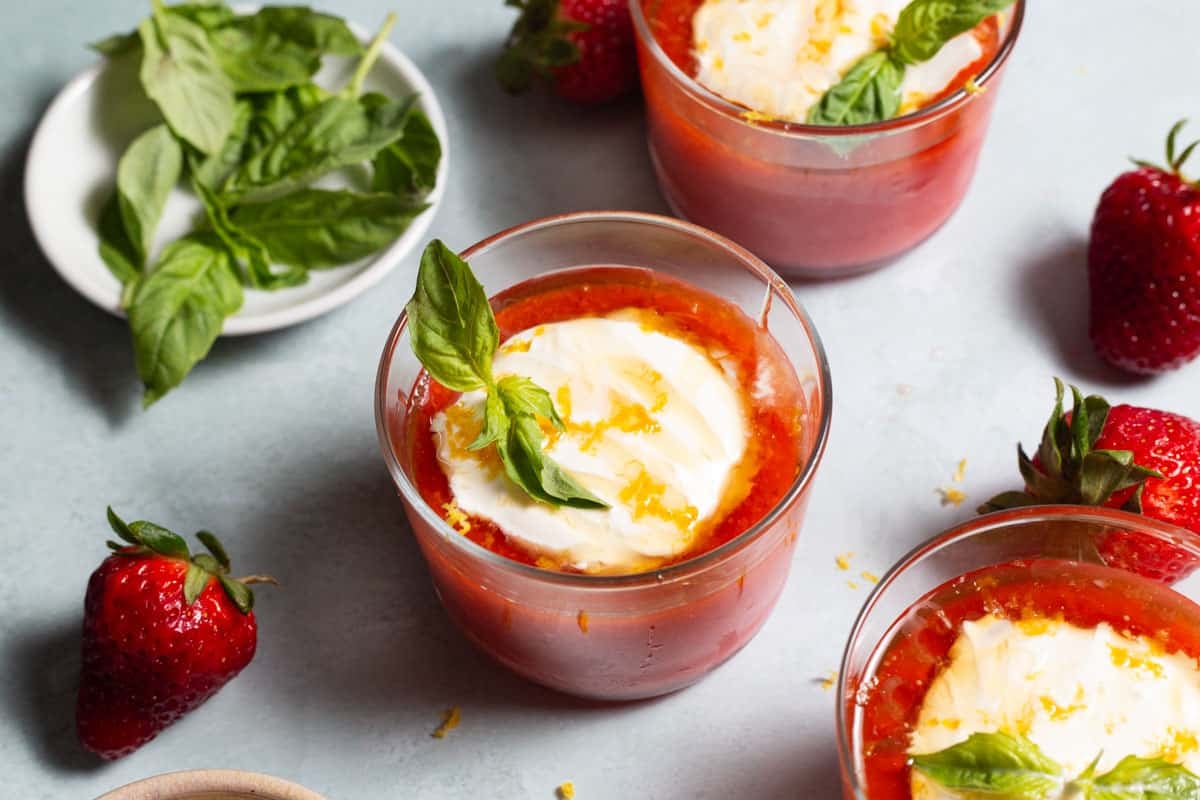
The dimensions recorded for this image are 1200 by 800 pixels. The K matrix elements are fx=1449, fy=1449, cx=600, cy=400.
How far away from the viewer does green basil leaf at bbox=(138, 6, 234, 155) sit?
2750mm

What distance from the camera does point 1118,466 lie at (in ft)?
7.07

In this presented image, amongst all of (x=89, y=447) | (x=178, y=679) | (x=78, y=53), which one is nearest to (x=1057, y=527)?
(x=178, y=679)

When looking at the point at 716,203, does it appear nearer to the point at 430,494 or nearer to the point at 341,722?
the point at 430,494

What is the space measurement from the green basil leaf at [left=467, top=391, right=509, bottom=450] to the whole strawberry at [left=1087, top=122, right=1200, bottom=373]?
118 centimetres

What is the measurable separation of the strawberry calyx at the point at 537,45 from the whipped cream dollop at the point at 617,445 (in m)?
0.76

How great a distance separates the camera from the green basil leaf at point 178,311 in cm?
260

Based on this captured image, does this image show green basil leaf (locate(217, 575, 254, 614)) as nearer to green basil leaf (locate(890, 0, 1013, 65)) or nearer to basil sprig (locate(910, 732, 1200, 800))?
basil sprig (locate(910, 732, 1200, 800))

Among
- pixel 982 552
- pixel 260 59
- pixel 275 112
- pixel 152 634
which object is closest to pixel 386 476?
pixel 152 634

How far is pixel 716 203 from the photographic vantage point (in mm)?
2676

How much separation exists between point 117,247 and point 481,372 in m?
1.00

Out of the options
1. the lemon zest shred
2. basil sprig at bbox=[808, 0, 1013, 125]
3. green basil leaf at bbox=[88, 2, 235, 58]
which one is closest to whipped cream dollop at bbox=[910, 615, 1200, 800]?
the lemon zest shred

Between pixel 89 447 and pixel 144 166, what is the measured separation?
0.54 metres

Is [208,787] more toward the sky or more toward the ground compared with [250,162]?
more toward the ground

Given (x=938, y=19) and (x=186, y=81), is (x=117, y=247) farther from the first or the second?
(x=938, y=19)
